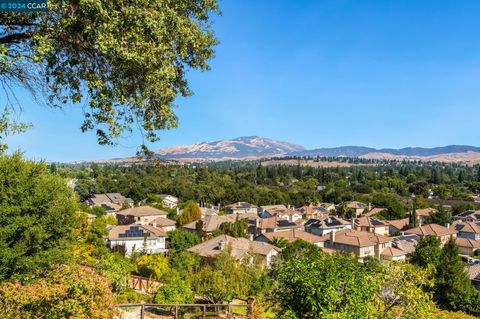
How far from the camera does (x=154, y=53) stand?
5531mm

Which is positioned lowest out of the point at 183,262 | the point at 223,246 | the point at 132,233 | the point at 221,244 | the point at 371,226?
the point at 371,226

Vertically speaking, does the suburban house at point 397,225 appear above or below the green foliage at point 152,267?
below

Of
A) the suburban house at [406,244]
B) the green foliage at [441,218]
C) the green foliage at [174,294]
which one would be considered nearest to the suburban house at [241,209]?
the suburban house at [406,244]

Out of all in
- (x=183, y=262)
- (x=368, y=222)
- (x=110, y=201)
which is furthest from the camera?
(x=110, y=201)

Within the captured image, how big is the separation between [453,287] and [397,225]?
39411mm

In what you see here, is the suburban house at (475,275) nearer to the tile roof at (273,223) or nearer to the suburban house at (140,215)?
the tile roof at (273,223)

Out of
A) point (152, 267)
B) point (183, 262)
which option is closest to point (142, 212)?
point (183, 262)

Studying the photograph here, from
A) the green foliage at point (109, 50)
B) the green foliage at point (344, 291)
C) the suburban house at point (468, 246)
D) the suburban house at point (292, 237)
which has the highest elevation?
the green foliage at point (109, 50)

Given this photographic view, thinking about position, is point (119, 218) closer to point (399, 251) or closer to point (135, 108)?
point (399, 251)

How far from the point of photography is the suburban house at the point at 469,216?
70.4 metres

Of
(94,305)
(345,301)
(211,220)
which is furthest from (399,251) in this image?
(94,305)

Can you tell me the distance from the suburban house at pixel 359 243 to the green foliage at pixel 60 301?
144 feet

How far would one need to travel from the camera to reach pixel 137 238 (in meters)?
43.9

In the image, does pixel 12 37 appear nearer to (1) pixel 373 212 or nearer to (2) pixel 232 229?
(2) pixel 232 229
